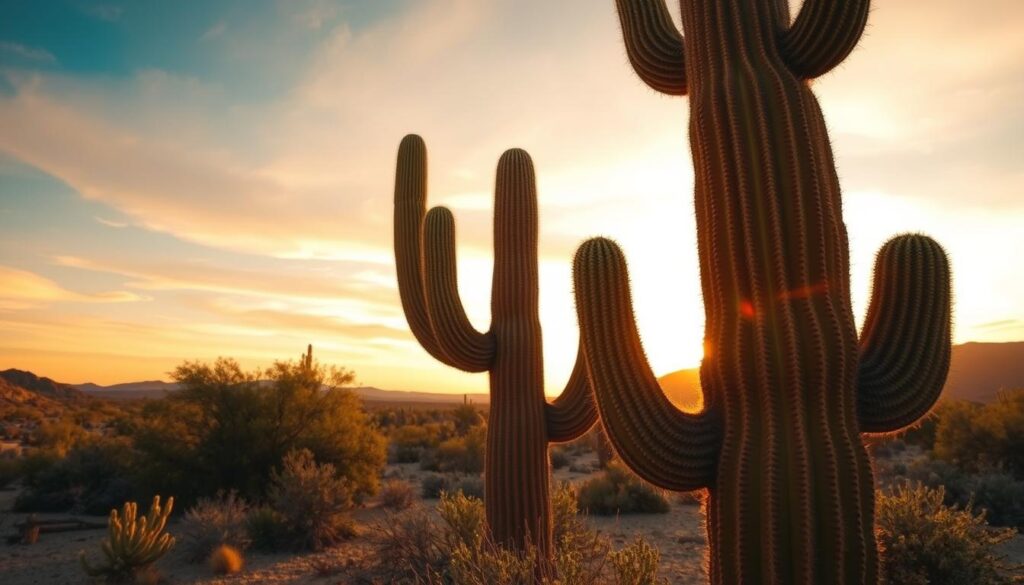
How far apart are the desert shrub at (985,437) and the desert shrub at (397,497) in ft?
43.7

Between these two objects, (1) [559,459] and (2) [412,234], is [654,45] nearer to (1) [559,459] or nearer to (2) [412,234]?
(2) [412,234]

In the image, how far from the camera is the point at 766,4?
4.47 m

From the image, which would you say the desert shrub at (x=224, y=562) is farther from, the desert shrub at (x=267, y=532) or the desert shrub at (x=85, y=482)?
the desert shrub at (x=85, y=482)

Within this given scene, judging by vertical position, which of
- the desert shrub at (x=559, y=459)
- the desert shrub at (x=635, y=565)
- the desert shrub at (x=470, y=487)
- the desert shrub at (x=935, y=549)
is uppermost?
the desert shrub at (x=635, y=565)

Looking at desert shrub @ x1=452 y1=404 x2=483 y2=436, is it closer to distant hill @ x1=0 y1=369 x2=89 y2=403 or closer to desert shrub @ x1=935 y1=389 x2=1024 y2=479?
desert shrub @ x1=935 y1=389 x2=1024 y2=479

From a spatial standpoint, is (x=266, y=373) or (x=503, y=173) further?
(x=266, y=373)

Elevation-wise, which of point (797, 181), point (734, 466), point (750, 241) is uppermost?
point (797, 181)

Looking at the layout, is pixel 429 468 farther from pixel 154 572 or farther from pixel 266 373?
pixel 154 572

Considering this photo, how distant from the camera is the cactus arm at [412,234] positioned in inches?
338

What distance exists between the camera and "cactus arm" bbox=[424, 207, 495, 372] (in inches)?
316

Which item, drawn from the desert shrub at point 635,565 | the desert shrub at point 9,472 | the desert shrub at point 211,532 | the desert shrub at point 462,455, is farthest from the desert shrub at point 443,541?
the desert shrub at point 9,472

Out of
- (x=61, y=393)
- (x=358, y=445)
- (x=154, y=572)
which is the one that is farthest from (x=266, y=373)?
(x=61, y=393)

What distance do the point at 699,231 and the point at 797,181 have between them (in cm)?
70

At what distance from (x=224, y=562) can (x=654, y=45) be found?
31.3 feet
